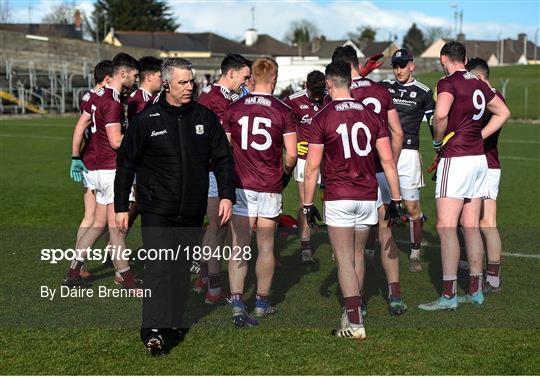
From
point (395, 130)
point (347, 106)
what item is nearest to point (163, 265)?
point (347, 106)

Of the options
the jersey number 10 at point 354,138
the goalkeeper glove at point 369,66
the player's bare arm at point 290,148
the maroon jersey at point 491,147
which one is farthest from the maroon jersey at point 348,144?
the maroon jersey at point 491,147

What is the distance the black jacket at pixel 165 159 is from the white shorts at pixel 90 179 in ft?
7.36

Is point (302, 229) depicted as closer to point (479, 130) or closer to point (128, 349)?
point (479, 130)

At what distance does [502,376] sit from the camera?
231 inches

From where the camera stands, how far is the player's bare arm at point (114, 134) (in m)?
7.97

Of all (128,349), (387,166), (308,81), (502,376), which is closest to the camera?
(502,376)

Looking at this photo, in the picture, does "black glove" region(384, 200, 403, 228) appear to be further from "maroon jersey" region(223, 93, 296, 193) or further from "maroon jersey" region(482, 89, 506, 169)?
"maroon jersey" region(482, 89, 506, 169)

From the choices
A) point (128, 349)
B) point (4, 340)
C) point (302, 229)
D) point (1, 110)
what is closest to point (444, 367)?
point (128, 349)

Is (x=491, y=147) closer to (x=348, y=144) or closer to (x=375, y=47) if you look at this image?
(x=348, y=144)

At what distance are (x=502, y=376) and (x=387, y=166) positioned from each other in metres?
1.98

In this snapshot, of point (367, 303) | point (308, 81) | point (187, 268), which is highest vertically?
point (308, 81)

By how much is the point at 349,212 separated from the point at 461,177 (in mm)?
1470

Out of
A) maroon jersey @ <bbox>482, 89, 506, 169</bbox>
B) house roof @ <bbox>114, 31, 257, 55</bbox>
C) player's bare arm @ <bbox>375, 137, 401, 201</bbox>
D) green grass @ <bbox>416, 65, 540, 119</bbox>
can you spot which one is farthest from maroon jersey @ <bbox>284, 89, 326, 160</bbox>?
house roof @ <bbox>114, 31, 257, 55</bbox>

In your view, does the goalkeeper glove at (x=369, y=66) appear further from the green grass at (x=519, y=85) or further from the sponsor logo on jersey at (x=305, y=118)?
the green grass at (x=519, y=85)
